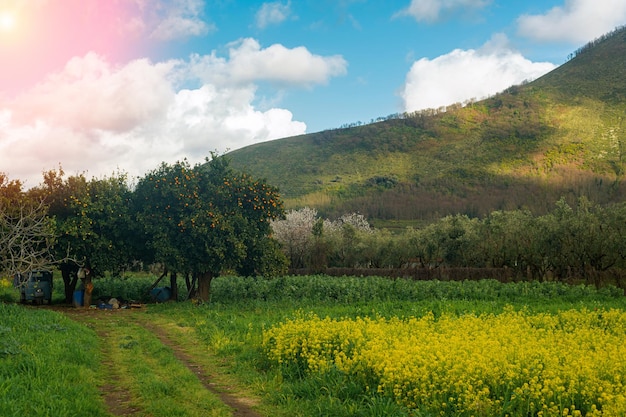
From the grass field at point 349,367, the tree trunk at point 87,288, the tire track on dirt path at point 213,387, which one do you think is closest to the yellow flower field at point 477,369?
the grass field at point 349,367

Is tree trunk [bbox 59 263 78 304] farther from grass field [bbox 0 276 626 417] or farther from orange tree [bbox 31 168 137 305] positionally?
grass field [bbox 0 276 626 417]

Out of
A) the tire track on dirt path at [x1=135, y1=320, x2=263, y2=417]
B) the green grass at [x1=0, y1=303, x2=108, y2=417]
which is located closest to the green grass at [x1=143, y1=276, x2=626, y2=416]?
the tire track on dirt path at [x1=135, y1=320, x2=263, y2=417]

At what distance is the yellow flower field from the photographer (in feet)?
29.5

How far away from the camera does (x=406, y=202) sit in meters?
190

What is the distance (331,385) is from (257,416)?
1813 millimetres

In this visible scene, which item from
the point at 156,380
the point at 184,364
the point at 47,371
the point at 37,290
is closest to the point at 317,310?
the point at 184,364

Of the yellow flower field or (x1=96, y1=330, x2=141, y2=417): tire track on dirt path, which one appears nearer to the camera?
the yellow flower field

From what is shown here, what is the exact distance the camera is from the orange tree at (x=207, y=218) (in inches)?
1243

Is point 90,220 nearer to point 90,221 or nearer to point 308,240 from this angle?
point 90,221

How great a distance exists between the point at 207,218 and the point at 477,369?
23.8 meters

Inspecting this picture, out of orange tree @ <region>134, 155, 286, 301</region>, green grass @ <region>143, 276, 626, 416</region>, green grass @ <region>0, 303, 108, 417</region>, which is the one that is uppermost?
orange tree @ <region>134, 155, 286, 301</region>

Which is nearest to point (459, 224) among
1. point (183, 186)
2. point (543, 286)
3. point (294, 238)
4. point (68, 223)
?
point (294, 238)

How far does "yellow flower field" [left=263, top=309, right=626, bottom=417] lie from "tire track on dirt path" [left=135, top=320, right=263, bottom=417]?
6.08 ft

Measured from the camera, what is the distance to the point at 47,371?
39.8 feet
